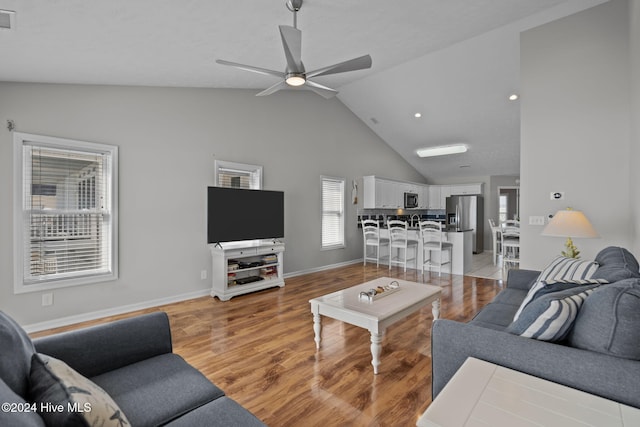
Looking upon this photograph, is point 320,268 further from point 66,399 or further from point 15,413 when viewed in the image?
point 15,413

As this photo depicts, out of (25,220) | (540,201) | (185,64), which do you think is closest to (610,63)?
(540,201)

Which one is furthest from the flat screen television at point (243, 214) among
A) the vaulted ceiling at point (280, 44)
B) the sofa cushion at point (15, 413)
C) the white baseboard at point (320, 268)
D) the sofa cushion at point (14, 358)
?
Result: the sofa cushion at point (15, 413)

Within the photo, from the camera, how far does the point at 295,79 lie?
2.85 meters

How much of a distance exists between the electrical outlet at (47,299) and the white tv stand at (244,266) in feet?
5.91

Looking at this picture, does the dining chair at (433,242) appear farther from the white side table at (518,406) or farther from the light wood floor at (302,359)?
the white side table at (518,406)

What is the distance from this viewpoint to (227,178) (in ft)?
16.2

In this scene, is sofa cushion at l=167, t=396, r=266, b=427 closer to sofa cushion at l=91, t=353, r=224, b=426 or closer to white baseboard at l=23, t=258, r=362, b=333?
sofa cushion at l=91, t=353, r=224, b=426

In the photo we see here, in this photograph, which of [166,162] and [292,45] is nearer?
[292,45]

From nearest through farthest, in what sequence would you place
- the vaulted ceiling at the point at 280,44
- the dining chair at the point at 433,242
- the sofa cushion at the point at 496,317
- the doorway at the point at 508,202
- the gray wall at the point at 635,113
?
the sofa cushion at the point at 496,317, the vaulted ceiling at the point at 280,44, the gray wall at the point at 635,113, the dining chair at the point at 433,242, the doorway at the point at 508,202

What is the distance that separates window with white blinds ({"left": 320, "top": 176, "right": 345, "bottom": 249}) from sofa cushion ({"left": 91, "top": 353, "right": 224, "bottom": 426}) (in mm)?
4972

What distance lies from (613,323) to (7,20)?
384cm

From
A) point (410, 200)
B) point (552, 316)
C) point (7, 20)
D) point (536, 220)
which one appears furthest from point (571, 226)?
point (410, 200)

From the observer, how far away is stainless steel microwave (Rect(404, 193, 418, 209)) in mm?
8703

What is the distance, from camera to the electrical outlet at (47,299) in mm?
3342
